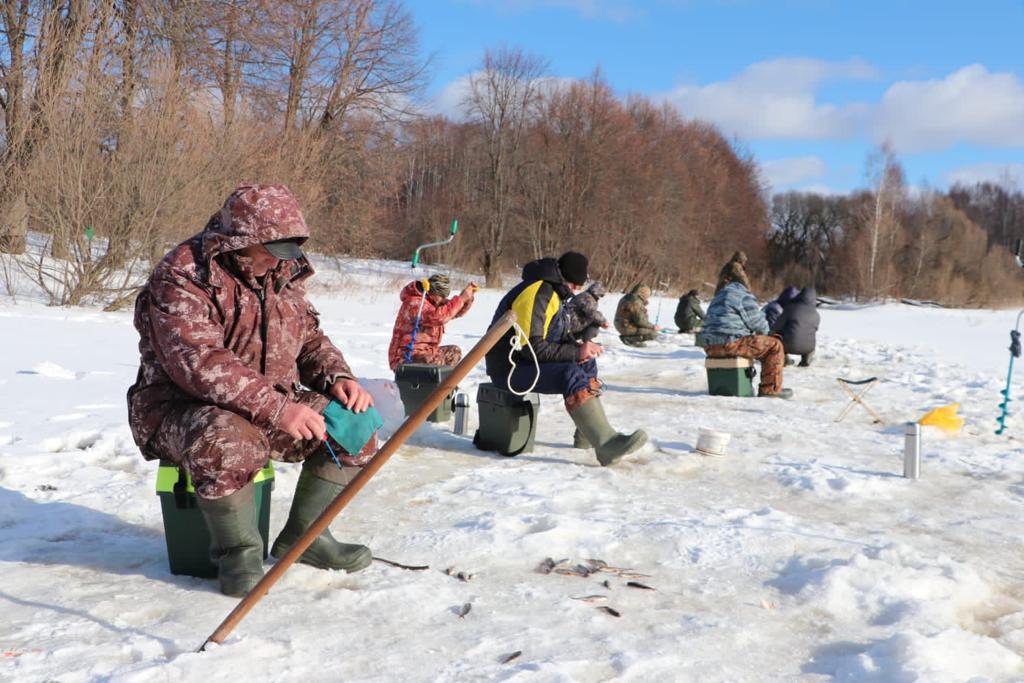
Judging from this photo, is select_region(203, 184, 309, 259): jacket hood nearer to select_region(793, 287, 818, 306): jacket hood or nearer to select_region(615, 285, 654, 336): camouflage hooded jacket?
select_region(793, 287, 818, 306): jacket hood

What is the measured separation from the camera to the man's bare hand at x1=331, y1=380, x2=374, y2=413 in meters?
3.29

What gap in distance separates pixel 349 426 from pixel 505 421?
243 cm

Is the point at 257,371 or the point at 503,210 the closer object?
the point at 257,371

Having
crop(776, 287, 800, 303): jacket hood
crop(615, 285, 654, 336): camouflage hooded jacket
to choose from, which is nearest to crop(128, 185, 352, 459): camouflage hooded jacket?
crop(776, 287, 800, 303): jacket hood

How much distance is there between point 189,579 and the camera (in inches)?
128

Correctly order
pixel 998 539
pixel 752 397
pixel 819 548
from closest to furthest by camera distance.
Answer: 1. pixel 819 548
2. pixel 998 539
3. pixel 752 397

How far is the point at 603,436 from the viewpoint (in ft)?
17.3

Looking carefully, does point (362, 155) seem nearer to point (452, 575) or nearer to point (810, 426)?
point (810, 426)

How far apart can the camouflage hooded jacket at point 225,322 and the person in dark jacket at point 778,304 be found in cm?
882

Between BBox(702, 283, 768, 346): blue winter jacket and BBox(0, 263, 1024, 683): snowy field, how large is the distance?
1982 millimetres

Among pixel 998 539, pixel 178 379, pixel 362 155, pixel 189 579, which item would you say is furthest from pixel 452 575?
pixel 362 155

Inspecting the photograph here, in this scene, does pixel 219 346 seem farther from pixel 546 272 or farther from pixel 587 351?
pixel 587 351

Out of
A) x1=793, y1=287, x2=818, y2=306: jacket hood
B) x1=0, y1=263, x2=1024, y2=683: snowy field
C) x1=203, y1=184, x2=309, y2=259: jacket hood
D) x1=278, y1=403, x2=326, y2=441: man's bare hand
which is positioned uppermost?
x1=203, y1=184, x2=309, y2=259: jacket hood

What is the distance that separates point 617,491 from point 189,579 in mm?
2249
